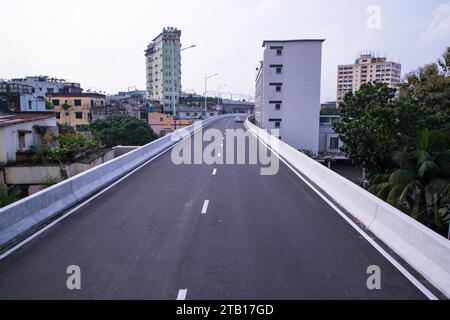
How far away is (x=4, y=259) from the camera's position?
24.1 ft

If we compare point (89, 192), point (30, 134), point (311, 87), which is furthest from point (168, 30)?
point (89, 192)

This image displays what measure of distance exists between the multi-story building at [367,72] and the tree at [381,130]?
138862 mm

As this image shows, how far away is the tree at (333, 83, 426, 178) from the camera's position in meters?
19.3

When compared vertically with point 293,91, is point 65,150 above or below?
below

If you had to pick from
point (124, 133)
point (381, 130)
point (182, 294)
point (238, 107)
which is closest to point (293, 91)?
point (124, 133)

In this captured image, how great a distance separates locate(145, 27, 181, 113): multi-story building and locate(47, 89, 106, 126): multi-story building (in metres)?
50.6

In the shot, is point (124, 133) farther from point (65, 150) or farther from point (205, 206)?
point (205, 206)

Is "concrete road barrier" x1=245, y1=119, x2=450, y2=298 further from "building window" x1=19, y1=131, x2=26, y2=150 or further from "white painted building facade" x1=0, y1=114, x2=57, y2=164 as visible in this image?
"building window" x1=19, y1=131, x2=26, y2=150

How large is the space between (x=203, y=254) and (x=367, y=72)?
6865 inches

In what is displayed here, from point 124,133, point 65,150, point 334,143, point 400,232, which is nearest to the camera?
point 400,232

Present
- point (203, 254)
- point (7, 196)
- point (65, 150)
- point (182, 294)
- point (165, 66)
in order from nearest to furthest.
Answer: point (182, 294)
point (203, 254)
point (7, 196)
point (65, 150)
point (165, 66)

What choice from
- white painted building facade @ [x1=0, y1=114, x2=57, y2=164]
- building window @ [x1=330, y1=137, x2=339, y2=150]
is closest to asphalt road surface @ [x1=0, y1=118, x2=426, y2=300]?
white painted building facade @ [x1=0, y1=114, x2=57, y2=164]

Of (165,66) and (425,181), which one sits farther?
(165,66)

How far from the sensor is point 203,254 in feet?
24.8
